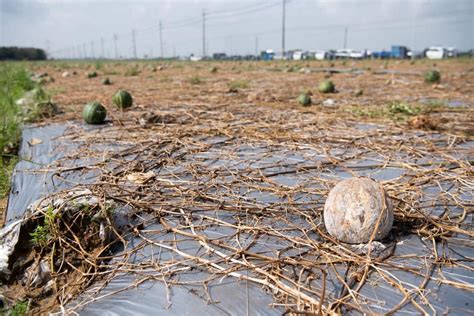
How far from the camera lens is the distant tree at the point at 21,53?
64938 millimetres

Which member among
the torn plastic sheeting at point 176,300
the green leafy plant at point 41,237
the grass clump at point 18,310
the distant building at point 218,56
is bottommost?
the grass clump at point 18,310

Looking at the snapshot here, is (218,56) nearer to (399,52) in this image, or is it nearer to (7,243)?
(399,52)

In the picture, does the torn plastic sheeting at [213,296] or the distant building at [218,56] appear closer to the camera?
the torn plastic sheeting at [213,296]

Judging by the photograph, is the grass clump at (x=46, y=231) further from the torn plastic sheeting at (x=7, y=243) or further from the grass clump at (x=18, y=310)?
the grass clump at (x=18, y=310)

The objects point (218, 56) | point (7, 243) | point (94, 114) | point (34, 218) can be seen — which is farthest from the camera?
point (218, 56)

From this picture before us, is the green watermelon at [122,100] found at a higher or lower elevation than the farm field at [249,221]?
higher

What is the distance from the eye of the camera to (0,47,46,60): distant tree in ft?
213

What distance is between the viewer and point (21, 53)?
2756 inches

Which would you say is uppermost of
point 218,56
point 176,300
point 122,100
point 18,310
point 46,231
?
point 218,56

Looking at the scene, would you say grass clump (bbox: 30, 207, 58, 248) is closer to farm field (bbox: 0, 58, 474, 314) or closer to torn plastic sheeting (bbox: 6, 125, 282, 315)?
farm field (bbox: 0, 58, 474, 314)

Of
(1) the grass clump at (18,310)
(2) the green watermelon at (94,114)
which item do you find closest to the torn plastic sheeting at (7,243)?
(1) the grass clump at (18,310)

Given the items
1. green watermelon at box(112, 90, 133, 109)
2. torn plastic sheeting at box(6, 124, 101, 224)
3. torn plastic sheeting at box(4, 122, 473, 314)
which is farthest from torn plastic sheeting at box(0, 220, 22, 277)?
green watermelon at box(112, 90, 133, 109)

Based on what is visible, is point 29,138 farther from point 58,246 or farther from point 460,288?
point 460,288

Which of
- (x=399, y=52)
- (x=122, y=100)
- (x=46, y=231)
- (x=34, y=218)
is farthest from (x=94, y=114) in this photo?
(x=399, y=52)
